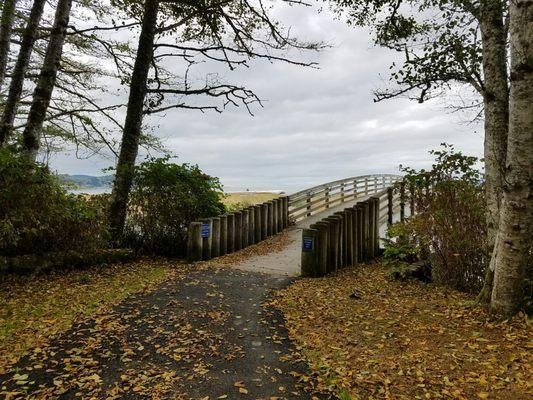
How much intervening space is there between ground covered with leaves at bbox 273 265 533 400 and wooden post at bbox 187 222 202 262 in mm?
2966

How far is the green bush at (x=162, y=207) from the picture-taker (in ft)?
31.5

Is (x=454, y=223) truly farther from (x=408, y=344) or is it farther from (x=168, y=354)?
(x=168, y=354)

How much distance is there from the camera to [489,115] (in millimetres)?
6422

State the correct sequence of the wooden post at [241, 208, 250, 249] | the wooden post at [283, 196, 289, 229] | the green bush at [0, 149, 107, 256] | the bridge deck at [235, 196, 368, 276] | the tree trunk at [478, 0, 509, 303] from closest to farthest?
the tree trunk at [478, 0, 509, 303] < the green bush at [0, 149, 107, 256] < the bridge deck at [235, 196, 368, 276] < the wooden post at [241, 208, 250, 249] < the wooden post at [283, 196, 289, 229]

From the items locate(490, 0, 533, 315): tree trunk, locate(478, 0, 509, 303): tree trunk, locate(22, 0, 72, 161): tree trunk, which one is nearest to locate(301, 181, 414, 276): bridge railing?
locate(478, 0, 509, 303): tree trunk

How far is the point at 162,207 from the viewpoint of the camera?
9594 mm

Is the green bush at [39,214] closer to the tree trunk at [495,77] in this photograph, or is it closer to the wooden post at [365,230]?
the wooden post at [365,230]

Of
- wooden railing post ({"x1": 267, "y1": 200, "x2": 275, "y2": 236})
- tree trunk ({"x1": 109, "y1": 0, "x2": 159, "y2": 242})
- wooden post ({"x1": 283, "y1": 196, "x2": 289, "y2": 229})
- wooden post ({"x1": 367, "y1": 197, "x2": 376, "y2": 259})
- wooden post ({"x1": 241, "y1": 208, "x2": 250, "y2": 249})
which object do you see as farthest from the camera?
wooden post ({"x1": 283, "y1": 196, "x2": 289, "y2": 229})

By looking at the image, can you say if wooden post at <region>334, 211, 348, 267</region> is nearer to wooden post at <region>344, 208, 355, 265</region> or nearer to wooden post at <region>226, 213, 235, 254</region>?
wooden post at <region>344, 208, 355, 265</region>

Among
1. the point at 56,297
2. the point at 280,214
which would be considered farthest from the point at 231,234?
the point at 56,297

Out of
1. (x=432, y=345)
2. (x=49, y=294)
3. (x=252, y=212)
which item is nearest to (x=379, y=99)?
(x=432, y=345)

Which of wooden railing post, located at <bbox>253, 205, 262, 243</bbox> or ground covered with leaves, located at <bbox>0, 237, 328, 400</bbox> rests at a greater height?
wooden railing post, located at <bbox>253, 205, 262, 243</bbox>

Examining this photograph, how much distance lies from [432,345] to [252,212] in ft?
25.8

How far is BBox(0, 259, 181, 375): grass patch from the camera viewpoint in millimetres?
4926
